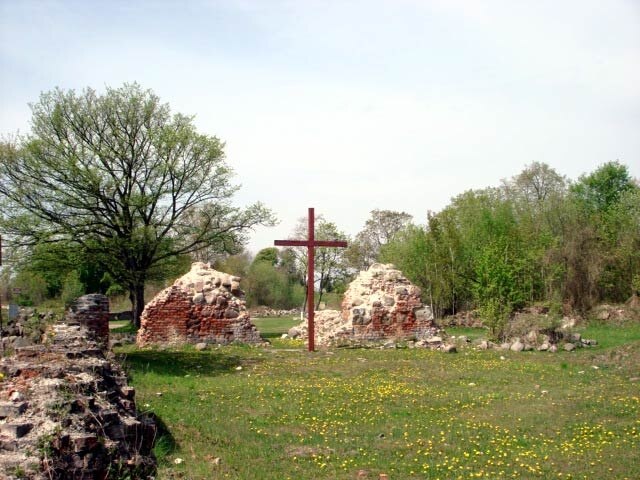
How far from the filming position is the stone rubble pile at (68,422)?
18.4 feet

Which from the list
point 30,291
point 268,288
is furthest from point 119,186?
point 268,288

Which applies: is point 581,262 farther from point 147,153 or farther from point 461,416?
point 461,416

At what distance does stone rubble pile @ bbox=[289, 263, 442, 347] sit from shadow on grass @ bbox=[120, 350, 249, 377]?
5.16 meters

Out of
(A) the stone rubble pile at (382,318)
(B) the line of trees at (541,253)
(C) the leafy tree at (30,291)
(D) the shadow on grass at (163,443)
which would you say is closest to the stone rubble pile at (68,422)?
(D) the shadow on grass at (163,443)

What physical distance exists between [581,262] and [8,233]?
2878cm

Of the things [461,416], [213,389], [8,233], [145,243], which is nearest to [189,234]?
[145,243]

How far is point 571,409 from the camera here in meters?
10.7

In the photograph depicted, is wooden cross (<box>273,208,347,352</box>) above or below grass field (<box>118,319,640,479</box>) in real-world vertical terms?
above

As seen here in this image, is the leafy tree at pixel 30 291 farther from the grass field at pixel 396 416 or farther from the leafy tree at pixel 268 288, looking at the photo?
the grass field at pixel 396 416

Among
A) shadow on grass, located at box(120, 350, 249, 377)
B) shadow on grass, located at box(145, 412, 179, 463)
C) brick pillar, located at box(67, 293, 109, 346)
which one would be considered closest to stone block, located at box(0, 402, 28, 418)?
shadow on grass, located at box(145, 412, 179, 463)

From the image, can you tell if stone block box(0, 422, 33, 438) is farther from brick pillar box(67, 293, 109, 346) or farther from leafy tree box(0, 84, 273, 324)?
leafy tree box(0, 84, 273, 324)

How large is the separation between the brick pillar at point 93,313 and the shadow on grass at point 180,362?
1.13 metres

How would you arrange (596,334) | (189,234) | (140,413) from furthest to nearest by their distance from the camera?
(189,234) < (596,334) < (140,413)

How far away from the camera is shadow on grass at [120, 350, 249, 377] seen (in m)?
14.7
